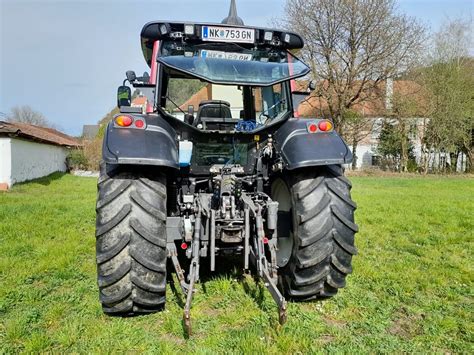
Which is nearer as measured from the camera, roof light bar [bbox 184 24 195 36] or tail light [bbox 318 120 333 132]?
roof light bar [bbox 184 24 195 36]

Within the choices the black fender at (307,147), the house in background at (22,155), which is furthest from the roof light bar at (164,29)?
the house in background at (22,155)

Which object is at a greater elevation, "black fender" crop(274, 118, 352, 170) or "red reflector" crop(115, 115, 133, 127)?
"red reflector" crop(115, 115, 133, 127)

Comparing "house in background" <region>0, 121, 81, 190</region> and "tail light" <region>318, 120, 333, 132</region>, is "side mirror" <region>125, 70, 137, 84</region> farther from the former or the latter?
"house in background" <region>0, 121, 81, 190</region>

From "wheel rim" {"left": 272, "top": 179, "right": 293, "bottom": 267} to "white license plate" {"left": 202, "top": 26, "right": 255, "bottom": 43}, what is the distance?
49.9 inches

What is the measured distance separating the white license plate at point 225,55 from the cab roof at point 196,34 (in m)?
0.09

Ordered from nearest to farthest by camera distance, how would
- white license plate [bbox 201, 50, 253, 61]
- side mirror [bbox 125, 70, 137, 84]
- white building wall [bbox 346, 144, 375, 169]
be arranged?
1. white license plate [bbox 201, 50, 253, 61]
2. side mirror [bbox 125, 70, 137, 84]
3. white building wall [bbox 346, 144, 375, 169]

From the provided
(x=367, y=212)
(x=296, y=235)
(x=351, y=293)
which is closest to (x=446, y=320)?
(x=351, y=293)

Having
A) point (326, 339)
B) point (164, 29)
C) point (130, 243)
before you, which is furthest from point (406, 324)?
point (164, 29)

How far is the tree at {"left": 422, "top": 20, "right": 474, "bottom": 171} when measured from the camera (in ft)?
72.3

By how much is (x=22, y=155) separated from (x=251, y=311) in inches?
612

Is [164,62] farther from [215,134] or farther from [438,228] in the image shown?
[438,228]

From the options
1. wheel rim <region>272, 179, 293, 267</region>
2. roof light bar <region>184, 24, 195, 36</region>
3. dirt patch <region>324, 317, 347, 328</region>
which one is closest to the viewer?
dirt patch <region>324, 317, 347, 328</region>

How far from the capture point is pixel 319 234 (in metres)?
2.93

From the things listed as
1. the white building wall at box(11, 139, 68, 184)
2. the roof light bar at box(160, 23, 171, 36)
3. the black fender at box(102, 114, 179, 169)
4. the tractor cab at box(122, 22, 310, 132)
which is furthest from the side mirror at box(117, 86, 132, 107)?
the white building wall at box(11, 139, 68, 184)
